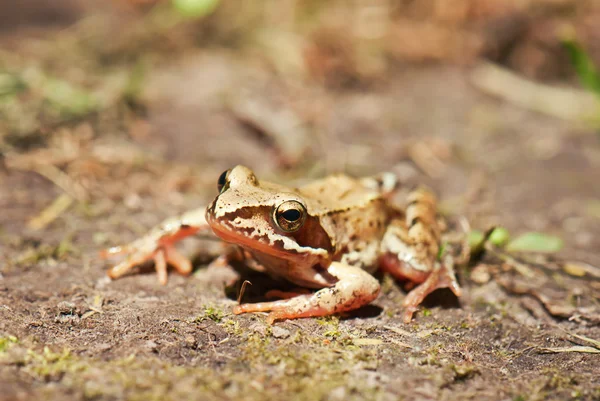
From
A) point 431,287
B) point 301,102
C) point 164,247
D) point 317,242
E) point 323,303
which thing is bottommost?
point 431,287

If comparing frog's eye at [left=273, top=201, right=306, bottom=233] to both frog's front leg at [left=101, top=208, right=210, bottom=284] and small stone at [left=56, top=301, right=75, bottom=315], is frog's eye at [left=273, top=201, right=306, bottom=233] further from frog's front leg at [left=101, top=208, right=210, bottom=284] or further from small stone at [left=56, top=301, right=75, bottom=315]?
small stone at [left=56, top=301, right=75, bottom=315]

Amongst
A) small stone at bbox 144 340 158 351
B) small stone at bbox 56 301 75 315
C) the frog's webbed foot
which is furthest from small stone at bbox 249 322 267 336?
small stone at bbox 56 301 75 315

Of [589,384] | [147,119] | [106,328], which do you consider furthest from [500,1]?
[106,328]

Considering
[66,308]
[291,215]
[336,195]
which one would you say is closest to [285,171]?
[336,195]

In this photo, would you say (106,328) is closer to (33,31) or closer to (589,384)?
(589,384)

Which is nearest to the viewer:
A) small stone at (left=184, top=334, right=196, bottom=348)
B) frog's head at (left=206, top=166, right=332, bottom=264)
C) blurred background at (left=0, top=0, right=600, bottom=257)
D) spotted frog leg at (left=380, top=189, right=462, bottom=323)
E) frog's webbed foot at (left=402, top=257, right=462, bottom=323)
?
small stone at (left=184, top=334, right=196, bottom=348)

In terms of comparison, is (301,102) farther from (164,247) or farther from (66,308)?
(66,308)

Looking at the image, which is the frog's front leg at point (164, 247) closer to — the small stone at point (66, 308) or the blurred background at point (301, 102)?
the small stone at point (66, 308)
